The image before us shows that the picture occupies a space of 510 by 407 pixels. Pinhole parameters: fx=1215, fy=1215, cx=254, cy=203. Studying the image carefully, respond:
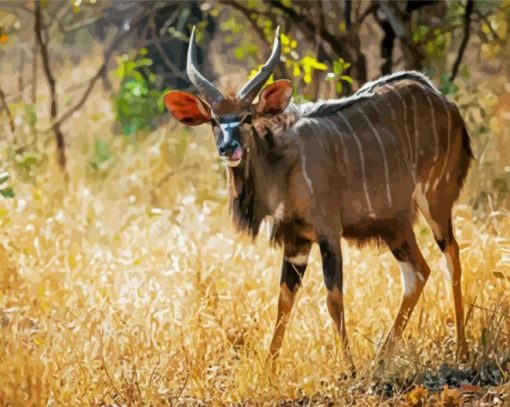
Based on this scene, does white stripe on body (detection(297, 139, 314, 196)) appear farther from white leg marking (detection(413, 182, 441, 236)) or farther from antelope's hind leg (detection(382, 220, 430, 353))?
white leg marking (detection(413, 182, 441, 236))

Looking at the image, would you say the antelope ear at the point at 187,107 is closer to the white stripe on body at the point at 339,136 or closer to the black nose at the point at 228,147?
the black nose at the point at 228,147

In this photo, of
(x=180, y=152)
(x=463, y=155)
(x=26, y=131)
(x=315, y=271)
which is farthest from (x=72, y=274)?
(x=26, y=131)

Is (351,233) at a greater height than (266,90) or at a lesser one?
lesser

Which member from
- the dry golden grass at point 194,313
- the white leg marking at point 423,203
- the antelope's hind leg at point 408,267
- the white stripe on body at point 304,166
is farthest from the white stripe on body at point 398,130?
the white stripe on body at point 304,166

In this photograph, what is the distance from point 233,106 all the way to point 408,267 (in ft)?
3.60

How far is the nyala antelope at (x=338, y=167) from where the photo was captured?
4.39m

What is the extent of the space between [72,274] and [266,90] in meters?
1.79

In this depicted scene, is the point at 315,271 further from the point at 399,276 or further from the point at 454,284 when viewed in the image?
the point at 454,284

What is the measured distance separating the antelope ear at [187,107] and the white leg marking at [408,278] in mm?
1093

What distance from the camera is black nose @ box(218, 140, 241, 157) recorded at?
4.21 meters

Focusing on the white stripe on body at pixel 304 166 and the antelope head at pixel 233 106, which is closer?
the antelope head at pixel 233 106

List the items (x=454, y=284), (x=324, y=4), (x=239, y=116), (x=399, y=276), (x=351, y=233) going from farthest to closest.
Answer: (x=324, y=4), (x=399, y=276), (x=454, y=284), (x=351, y=233), (x=239, y=116)

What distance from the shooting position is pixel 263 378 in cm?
432

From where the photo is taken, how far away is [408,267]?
4910mm
